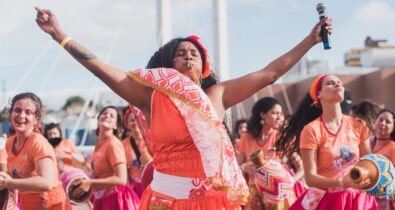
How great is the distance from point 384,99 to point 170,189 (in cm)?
3166

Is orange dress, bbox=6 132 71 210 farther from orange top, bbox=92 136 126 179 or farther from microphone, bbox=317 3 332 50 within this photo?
microphone, bbox=317 3 332 50

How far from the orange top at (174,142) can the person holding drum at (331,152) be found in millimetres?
1483

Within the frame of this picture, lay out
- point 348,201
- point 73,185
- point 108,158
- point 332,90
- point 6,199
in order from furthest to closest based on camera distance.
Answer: point 108,158 → point 73,185 → point 332,90 → point 348,201 → point 6,199

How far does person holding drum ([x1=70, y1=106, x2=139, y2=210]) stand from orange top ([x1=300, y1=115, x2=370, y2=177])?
5.87 ft

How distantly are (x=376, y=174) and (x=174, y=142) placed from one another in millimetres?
1230

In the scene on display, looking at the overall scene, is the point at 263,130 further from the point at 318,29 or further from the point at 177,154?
the point at 177,154

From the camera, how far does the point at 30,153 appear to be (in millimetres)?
3852

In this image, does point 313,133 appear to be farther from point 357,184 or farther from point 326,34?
point 326,34

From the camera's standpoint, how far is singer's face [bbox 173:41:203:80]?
2.98 meters

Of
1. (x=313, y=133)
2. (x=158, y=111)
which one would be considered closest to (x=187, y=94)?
(x=158, y=111)

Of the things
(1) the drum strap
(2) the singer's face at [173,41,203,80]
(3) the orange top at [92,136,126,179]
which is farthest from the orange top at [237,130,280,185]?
(2) the singer's face at [173,41,203,80]

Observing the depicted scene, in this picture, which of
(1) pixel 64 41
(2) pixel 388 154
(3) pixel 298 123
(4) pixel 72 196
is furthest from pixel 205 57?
Answer: (2) pixel 388 154

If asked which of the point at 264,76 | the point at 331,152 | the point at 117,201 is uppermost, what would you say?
the point at 264,76

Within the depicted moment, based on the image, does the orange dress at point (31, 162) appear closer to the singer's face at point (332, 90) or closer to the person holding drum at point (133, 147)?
the singer's face at point (332, 90)
